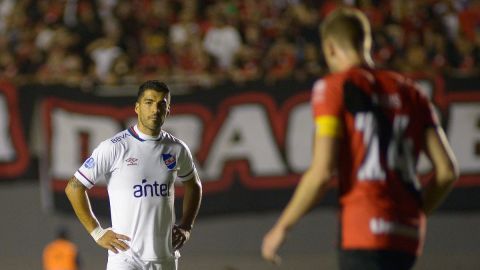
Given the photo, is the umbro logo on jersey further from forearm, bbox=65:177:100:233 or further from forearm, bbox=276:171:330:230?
forearm, bbox=276:171:330:230

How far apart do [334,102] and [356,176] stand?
32cm

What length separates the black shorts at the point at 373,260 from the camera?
4090 millimetres

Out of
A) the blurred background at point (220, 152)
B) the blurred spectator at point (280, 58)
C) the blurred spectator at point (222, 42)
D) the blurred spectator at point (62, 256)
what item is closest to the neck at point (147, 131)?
the blurred spectator at point (62, 256)

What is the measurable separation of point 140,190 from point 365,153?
259 cm

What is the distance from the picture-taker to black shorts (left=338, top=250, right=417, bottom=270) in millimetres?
4090

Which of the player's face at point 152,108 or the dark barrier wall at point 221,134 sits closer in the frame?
the player's face at point 152,108

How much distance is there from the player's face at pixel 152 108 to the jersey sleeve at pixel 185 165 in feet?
1.18

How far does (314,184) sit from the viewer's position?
398 centimetres

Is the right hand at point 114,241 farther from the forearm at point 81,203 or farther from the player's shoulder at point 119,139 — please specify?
the player's shoulder at point 119,139

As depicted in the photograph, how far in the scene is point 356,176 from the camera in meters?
4.13

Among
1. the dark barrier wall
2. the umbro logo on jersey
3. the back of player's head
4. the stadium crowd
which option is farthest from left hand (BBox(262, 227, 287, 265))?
the stadium crowd

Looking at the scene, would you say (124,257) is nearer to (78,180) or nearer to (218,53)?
(78,180)

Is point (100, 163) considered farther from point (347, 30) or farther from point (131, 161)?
point (347, 30)

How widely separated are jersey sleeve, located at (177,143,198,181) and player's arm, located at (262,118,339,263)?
273 centimetres
